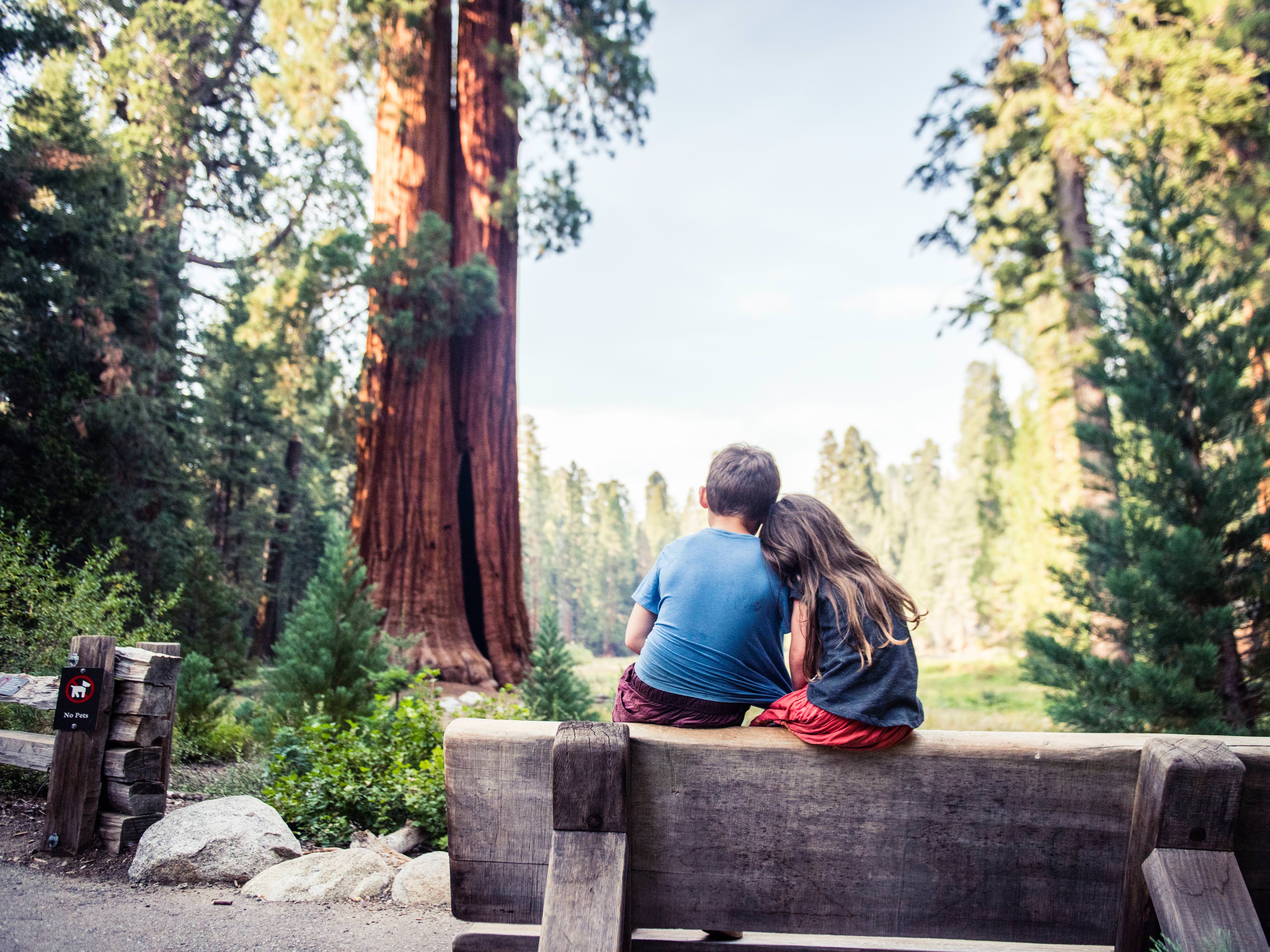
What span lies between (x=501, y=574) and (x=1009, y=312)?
874 centimetres

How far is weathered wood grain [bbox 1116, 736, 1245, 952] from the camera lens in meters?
1.75

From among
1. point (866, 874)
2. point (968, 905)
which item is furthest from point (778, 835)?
point (968, 905)

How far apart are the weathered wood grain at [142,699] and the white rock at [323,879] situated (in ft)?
3.71

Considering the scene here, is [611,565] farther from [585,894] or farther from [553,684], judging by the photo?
[585,894]

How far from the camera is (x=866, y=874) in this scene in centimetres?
186

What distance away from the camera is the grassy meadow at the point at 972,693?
9672mm

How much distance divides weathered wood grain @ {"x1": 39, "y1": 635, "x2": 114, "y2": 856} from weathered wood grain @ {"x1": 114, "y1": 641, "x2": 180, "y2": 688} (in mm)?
87

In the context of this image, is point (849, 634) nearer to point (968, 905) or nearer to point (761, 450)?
point (968, 905)

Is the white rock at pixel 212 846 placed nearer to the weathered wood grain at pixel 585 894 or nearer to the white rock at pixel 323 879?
the white rock at pixel 323 879

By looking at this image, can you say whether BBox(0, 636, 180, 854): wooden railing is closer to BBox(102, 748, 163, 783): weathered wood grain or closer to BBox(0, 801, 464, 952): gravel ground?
BBox(102, 748, 163, 783): weathered wood grain

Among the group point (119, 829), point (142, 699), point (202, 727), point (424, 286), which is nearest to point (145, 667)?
point (142, 699)

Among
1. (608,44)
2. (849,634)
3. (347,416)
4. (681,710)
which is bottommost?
(681,710)

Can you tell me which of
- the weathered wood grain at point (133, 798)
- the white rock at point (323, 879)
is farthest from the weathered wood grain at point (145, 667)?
the white rock at point (323, 879)

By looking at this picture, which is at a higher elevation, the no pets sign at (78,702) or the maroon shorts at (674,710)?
the maroon shorts at (674,710)
